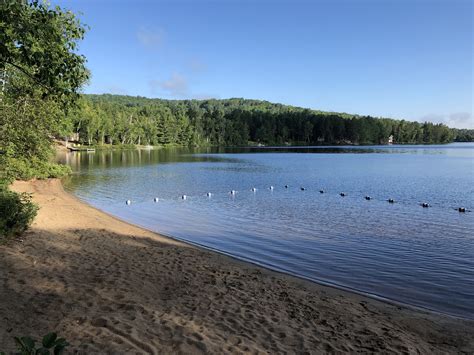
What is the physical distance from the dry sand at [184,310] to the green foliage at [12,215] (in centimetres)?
48

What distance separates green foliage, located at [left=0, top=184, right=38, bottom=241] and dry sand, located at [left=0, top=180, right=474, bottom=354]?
481 millimetres

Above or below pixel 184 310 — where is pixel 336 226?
below

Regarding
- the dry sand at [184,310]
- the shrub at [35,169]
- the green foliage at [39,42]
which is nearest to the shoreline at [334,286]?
the dry sand at [184,310]

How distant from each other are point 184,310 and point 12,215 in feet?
25.8

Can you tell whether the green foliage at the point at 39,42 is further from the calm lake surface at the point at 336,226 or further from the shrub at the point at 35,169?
the shrub at the point at 35,169

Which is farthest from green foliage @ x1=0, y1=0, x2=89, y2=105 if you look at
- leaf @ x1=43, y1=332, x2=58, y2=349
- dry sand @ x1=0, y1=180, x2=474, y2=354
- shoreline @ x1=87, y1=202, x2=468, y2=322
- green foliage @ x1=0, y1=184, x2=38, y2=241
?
shoreline @ x1=87, y1=202, x2=468, y2=322

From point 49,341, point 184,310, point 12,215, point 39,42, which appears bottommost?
point 184,310

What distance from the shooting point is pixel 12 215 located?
12.9m

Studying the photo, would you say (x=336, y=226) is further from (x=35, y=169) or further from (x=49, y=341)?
(x=35, y=169)

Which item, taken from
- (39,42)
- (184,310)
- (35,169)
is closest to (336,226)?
(184,310)

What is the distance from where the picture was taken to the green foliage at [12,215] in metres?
12.4

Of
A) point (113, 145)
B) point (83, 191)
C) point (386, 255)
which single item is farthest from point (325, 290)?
point (113, 145)

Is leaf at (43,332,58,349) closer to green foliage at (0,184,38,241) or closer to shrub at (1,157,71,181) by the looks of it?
green foliage at (0,184,38,241)

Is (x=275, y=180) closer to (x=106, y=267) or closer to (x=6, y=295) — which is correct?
(x=106, y=267)
